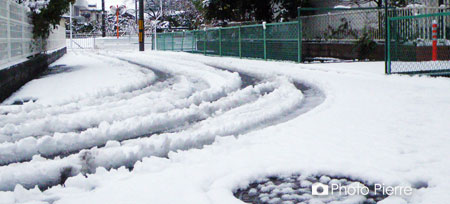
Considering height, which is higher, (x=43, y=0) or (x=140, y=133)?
(x=43, y=0)

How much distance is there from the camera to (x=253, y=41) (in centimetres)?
1819

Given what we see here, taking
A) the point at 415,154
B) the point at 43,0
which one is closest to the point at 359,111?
the point at 415,154

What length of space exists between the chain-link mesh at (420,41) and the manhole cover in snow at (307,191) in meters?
10.3

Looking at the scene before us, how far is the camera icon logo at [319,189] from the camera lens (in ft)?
10.4

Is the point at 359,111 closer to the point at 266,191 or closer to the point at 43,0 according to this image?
the point at 266,191

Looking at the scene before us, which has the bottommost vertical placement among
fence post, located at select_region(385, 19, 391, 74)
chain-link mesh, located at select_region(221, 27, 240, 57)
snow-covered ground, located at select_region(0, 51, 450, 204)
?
snow-covered ground, located at select_region(0, 51, 450, 204)

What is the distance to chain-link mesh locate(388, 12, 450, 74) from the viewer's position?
1334 centimetres

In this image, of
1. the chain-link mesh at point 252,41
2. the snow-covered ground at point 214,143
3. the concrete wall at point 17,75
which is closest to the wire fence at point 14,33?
the concrete wall at point 17,75

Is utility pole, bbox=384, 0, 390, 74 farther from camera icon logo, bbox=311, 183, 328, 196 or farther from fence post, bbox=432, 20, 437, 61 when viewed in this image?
camera icon logo, bbox=311, 183, 328, 196

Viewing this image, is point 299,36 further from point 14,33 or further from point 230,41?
point 14,33

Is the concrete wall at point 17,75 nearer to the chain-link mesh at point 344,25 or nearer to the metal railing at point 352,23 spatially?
the metal railing at point 352,23

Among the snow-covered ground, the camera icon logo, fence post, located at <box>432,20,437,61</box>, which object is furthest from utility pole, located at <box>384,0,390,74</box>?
the camera icon logo

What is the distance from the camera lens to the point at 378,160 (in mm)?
3750

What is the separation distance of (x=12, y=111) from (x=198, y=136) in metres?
3.20
